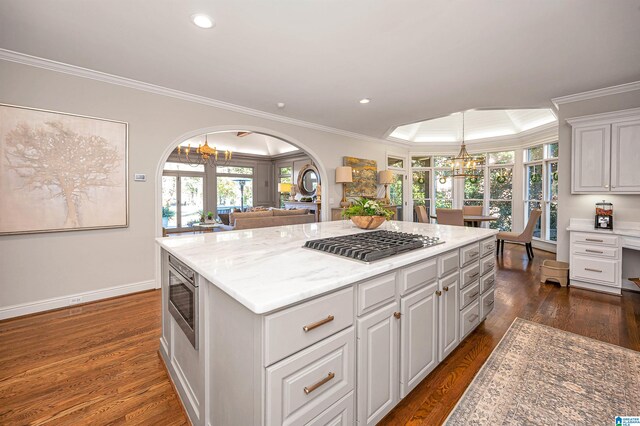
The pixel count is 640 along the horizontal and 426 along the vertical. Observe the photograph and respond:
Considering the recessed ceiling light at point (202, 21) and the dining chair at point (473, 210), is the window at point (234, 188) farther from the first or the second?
the recessed ceiling light at point (202, 21)

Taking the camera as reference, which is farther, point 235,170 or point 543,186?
point 235,170

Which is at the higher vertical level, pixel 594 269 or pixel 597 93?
pixel 597 93

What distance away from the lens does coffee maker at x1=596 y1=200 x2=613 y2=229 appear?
3650 millimetres

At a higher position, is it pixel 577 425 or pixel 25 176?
pixel 25 176

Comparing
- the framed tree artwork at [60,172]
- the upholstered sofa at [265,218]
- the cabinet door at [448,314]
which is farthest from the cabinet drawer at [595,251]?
the framed tree artwork at [60,172]

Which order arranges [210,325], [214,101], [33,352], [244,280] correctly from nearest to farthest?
[244,280]
[210,325]
[33,352]
[214,101]

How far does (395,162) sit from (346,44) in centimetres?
565

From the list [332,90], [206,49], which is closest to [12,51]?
[206,49]

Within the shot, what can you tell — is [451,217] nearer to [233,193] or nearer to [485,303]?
[485,303]

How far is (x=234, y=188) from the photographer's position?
996 cm

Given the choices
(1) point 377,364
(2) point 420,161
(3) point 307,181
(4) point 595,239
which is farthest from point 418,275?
(3) point 307,181

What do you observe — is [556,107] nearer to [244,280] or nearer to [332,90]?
[332,90]

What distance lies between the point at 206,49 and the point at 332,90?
1719mm

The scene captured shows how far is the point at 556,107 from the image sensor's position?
429 centimetres
